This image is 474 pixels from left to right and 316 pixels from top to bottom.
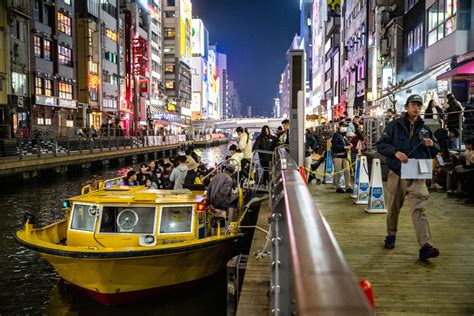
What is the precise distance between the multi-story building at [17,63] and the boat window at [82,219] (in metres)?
33.0

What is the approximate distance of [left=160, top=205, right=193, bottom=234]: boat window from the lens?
10656 millimetres

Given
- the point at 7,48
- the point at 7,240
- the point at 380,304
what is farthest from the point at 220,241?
the point at 7,48

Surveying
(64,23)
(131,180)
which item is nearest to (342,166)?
(131,180)

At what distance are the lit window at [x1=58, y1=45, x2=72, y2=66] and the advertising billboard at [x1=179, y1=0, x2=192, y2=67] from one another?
77.2 m

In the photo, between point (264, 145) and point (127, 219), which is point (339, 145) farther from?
point (127, 219)

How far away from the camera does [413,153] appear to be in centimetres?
669

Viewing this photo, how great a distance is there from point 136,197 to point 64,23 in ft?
162

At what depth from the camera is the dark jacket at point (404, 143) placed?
6.67 metres

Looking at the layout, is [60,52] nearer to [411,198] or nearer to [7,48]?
[7,48]

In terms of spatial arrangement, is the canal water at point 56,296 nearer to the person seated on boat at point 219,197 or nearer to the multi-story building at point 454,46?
the person seated on boat at point 219,197

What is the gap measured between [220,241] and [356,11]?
5288cm

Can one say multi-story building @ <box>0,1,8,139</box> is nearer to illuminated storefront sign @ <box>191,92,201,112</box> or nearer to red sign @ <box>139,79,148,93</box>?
red sign @ <box>139,79,148,93</box>

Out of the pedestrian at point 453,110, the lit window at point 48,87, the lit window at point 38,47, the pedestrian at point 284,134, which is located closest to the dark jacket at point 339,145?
the pedestrian at point 284,134

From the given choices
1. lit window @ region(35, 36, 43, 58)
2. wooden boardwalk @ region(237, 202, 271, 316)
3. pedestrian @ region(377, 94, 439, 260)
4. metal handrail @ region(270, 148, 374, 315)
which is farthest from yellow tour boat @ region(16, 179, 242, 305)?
lit window @ region(35, 36, 43, 58)
